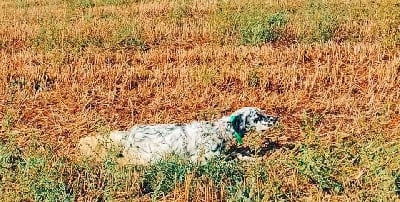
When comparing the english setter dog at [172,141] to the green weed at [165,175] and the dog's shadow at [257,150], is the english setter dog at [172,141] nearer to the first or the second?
the dog's shadow at [257,150]

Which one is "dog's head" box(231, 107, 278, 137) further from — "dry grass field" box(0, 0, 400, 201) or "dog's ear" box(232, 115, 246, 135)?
"dry grass field" box(0, 0, 400, 201)

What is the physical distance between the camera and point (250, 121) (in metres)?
7.55

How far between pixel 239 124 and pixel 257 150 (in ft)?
1.90

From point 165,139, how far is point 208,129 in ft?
1.56

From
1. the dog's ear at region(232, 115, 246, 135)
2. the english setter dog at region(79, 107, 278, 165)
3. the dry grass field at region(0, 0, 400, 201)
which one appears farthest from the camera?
the dog's ear at region(232, 115, 246, 135)

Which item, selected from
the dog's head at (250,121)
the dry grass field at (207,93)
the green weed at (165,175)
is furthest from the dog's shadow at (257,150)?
the green weed at (165,175)

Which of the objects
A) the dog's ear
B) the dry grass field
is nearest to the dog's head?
the dog's ear

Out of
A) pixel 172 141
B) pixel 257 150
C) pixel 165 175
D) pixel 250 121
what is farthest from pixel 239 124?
pixel 165 175

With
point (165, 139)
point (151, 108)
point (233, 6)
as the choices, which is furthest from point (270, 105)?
point (233, 6)

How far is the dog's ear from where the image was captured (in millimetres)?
7234

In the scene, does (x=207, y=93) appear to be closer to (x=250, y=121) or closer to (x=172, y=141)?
(x=250, y=121)

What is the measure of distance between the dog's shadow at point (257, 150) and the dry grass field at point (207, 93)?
3 cm

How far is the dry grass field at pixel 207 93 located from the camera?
5.77 m

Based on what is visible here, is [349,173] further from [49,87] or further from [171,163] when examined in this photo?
[49,87]
